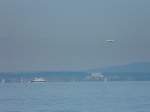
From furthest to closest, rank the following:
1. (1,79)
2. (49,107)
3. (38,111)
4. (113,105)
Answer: (1,79), (113,105), (49,107), (38,111)

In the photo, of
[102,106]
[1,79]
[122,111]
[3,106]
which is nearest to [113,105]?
[102,106]

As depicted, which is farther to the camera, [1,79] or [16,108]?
[1,79]

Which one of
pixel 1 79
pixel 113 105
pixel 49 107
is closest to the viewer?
pixel 49 107

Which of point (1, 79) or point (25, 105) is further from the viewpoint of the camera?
point (1, 79)

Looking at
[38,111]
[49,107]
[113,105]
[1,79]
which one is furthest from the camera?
[1,79]

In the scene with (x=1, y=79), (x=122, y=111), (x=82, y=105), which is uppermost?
(x=1, y=79)

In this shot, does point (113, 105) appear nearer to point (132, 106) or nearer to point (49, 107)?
point (132, 106)

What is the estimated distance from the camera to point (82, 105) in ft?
73.0

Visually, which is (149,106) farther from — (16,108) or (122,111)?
(16,108)

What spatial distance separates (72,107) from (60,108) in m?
0.73

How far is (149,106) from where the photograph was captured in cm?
2067

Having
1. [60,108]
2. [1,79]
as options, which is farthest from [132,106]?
[1,79]

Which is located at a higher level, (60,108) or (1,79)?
(1,79)

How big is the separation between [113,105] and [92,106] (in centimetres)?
76
